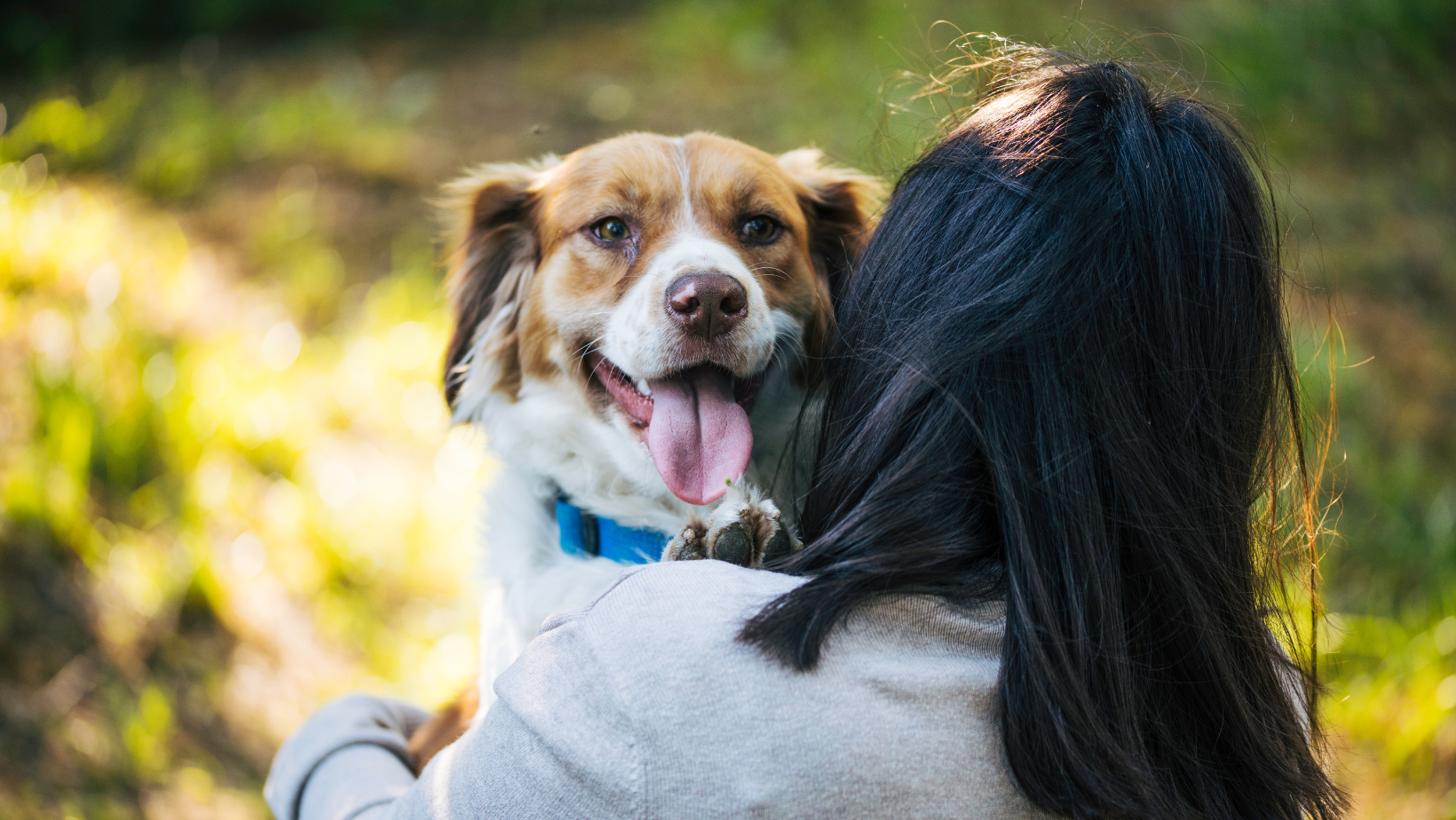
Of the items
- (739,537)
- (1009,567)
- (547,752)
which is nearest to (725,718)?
(547,752)

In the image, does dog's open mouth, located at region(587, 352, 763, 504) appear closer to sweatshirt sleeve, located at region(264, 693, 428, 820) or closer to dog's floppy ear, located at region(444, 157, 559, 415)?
dog's floppy ear, located at region(444, 157, 559, 415)

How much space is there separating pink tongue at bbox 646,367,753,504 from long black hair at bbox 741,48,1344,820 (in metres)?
0.48

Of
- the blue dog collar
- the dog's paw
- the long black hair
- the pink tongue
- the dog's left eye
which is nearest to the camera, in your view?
the long black hair

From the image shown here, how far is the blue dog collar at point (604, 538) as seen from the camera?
1.96m

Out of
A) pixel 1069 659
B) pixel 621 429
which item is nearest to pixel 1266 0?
pixel 621 429

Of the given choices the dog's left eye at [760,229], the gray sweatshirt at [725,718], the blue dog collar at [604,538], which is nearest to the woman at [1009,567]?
the gray sweatshirt at [725,718]

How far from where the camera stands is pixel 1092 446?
1143 mm

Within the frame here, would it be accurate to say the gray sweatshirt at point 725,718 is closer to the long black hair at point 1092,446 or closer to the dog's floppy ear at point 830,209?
the long black hair at point 1092,446

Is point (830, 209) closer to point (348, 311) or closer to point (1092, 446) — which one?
Result: point (1092, 446)

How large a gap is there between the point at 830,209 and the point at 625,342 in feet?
2.51

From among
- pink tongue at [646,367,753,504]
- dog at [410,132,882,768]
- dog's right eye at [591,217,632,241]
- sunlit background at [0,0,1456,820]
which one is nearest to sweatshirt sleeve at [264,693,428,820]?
dog at [410,132,882,768]

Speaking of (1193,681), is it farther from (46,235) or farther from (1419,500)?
(46,235)

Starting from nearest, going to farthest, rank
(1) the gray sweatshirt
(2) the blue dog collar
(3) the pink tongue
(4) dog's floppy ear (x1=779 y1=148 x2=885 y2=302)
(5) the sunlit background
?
(1) the gray sweatshirt < (3) the pink tongue < (2) the blue dog collar < (4) dog's floppy ear (x1=779 y1=148 x2=885 y2=302) < (5) the sunlit background

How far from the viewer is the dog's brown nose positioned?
1.81 meters
